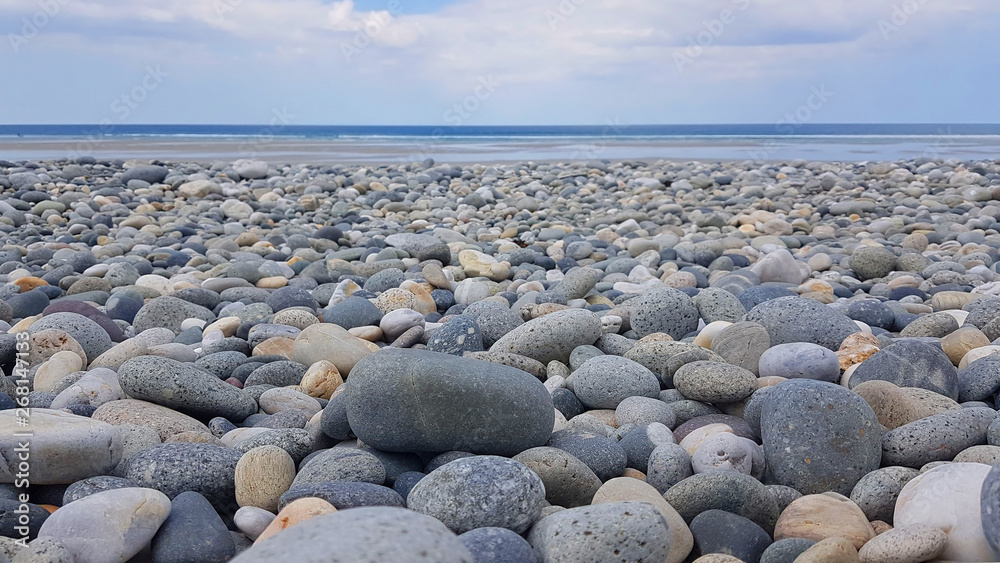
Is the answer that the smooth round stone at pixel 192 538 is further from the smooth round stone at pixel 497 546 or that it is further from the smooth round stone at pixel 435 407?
the smooth round stone at pixel 497 546

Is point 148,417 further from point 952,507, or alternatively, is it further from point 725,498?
point 952,507

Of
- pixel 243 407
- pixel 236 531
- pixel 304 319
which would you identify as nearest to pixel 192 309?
pixel 304 319

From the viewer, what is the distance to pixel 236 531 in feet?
7.02

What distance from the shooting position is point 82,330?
12.1ft

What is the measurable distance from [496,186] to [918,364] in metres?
9.48

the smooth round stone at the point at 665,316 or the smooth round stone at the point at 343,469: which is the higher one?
the smooth round stone at the point at 665,316

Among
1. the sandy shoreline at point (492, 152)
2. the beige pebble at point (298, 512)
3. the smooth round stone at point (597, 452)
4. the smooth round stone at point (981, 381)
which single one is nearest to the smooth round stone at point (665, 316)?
the smooth round stone at point (981, 381)

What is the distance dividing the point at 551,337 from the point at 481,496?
5.02 ft

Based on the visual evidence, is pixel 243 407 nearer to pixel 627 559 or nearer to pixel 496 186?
pixel 627 559

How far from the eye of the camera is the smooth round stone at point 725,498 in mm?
2078

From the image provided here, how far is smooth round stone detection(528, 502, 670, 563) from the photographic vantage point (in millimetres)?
1752

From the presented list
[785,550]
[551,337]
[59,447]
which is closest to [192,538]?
[59,447]

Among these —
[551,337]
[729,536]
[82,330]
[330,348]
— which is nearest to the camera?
[729,536]

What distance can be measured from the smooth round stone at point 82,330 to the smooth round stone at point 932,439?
3630mm
